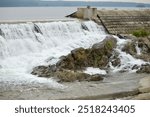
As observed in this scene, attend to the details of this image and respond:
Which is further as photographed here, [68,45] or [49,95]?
[68,45]

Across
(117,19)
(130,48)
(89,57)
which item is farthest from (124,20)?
(89,57)

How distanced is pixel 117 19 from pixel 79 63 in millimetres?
6567

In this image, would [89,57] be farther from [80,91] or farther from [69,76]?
[80,91]

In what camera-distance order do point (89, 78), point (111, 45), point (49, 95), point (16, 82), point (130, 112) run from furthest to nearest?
point (111, 45) < point (89, 78) < point (16, 82) < point (49, 95) < point (130, 112)

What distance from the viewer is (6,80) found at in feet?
27.2

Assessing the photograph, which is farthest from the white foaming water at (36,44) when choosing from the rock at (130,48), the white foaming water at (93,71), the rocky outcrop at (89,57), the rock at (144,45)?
the rock at (144,45)

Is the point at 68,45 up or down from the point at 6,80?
up

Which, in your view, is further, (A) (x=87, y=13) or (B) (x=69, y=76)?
(A) (x=87, y=13)

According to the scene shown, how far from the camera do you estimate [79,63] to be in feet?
32.5

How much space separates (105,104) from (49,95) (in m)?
3.44

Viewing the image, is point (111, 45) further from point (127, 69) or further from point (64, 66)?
point (64, 66)

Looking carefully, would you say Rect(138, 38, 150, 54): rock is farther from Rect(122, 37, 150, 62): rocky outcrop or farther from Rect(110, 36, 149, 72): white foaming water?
Rect(110, 36, 149, 72): white foaming water

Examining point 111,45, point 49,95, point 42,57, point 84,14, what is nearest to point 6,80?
point 49,95

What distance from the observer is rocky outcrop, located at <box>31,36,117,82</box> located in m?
8.72
